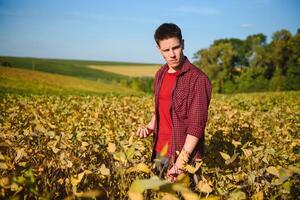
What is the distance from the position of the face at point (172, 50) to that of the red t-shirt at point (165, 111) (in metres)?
0.22

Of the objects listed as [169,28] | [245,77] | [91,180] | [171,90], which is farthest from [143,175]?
[245,77]

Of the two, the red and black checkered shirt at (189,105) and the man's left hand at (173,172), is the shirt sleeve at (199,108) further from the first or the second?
the man's left hand at (173,172)

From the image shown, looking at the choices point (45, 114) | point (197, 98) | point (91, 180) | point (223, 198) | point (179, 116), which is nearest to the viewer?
point (223, 198)

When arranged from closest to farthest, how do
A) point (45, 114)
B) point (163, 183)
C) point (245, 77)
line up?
point (163, 183), point (45, 114), point (245, 77)

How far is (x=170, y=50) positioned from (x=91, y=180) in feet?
4.40

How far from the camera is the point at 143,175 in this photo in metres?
2.31

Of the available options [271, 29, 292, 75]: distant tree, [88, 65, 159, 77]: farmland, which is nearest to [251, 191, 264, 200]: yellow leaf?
[271, 29, 292, 75]: distant tree

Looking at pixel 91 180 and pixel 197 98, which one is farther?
pixel 197 98

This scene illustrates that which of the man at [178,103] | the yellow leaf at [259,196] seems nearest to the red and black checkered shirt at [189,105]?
the man at [178,103]

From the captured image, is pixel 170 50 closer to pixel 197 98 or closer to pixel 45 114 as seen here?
pixel 197 98

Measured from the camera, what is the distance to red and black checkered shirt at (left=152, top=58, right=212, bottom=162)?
107 inches

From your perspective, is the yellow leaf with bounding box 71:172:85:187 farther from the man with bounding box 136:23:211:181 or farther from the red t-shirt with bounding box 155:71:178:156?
the red t-shirt with bounding box 155:71:178:156

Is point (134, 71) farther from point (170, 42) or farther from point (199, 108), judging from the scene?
point (199, 108)

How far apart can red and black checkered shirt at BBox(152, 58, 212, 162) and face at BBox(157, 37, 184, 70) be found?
0.33ft
